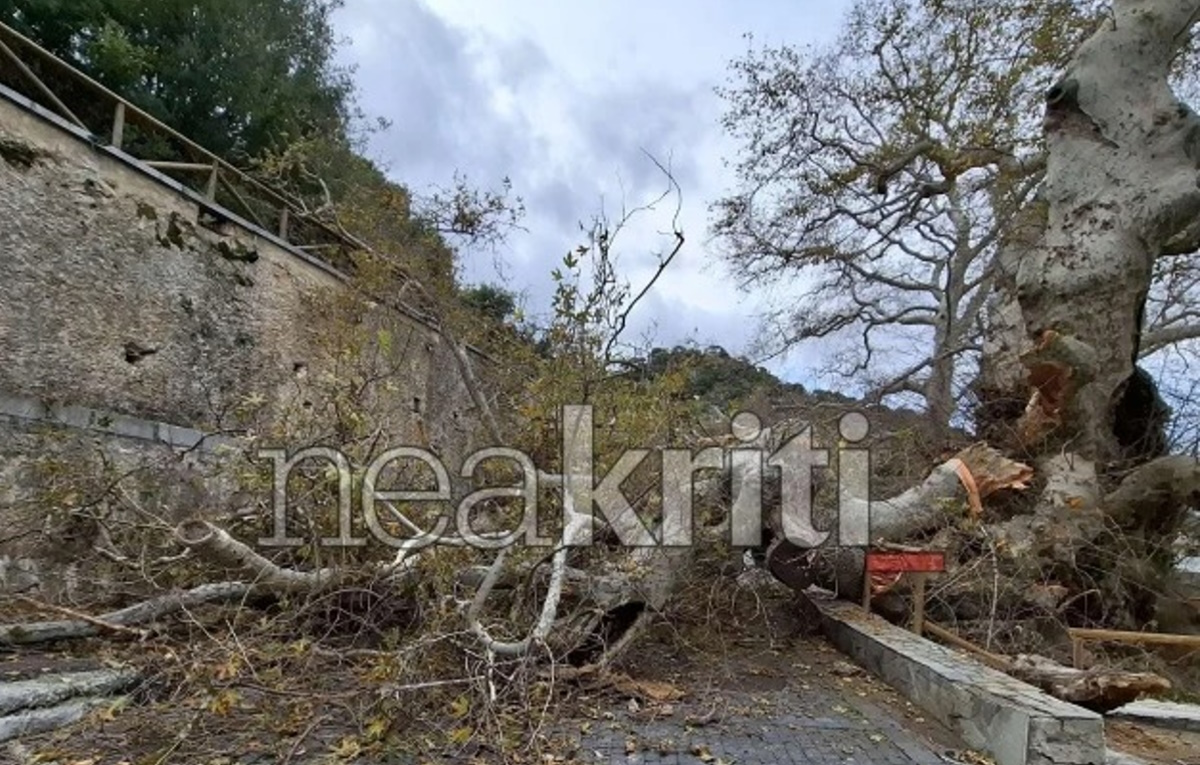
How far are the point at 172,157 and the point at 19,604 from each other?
5.54m

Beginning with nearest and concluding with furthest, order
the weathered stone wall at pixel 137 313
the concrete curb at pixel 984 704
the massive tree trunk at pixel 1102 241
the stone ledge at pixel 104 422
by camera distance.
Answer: the concrete curb at pixel 984 704 < the stone ledge at pixel 104 422 < the weathered stone wall at pixel 137 313 < the massive tree trunk at pixel 1102 241

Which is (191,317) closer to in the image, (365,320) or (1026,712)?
(365,320)

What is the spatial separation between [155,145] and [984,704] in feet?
29.6

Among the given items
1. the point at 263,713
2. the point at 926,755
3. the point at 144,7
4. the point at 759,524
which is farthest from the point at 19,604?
the point at 144,7

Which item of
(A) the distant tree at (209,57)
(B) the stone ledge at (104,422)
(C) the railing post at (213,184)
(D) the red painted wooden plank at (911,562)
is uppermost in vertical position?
(A) the distant tree at (209,57)

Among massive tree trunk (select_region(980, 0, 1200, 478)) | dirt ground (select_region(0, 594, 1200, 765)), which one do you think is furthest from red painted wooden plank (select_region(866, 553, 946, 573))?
massive tree trunk (select_region(980, 0, 1200, 478))

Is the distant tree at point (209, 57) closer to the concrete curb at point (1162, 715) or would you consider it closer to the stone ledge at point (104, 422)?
the stone ledge at point (104, 422)

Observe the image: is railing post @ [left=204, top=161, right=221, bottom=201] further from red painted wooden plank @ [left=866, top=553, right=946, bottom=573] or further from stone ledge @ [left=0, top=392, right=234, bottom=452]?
red painted wooden plank @ [left=866, top=553, right=946, bottom=573]

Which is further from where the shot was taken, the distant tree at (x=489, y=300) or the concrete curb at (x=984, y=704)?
the distant tree at (x=489, y=300)

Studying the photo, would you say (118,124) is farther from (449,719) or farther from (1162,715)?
(1162,715)

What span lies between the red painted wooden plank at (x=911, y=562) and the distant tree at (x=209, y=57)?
25.1 feet

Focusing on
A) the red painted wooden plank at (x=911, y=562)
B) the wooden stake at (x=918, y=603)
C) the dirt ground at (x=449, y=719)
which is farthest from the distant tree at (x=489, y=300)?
the wooden stake at (x=918, y=603)

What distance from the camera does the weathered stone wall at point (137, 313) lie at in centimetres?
519

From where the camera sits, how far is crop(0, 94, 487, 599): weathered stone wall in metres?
5.19
